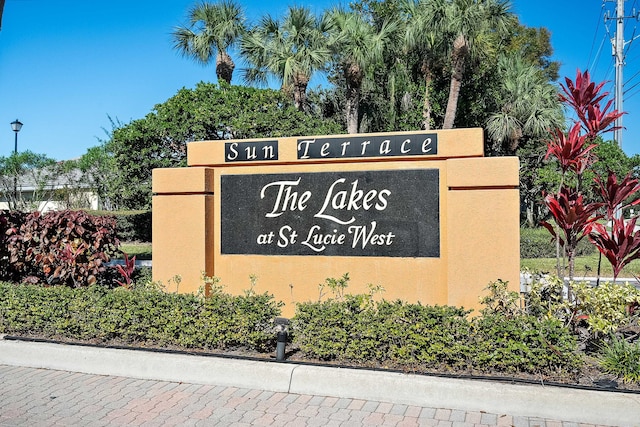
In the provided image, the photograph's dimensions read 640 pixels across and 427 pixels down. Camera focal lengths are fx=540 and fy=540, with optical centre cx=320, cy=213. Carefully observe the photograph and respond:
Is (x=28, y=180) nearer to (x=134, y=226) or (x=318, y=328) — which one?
(x=134, y=226)

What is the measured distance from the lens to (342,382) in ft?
16.3

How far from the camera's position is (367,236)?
7.11 m

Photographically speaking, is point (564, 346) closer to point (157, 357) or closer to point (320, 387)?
point (320, 387)

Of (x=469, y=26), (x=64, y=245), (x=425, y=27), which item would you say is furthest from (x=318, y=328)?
(x=425, y=27)

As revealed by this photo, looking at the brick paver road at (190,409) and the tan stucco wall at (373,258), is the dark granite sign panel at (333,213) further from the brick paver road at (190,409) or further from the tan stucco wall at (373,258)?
the brick paver road at (190,409)

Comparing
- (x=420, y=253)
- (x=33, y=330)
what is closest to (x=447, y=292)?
(x=420, y=253)

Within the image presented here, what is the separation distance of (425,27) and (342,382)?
700 inches

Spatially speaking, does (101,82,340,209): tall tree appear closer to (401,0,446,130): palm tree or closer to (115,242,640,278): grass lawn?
(115,242,640,278): grass lawn

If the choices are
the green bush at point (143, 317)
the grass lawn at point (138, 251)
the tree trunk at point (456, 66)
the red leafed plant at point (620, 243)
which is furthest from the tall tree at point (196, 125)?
the red leafed plant at point (620, 243)

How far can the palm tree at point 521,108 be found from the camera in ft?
70.9

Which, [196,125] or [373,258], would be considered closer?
[373,258]

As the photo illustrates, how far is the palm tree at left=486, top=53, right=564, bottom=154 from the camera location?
2161 cm

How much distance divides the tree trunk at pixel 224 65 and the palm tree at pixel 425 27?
713cm

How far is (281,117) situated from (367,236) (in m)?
8.77
